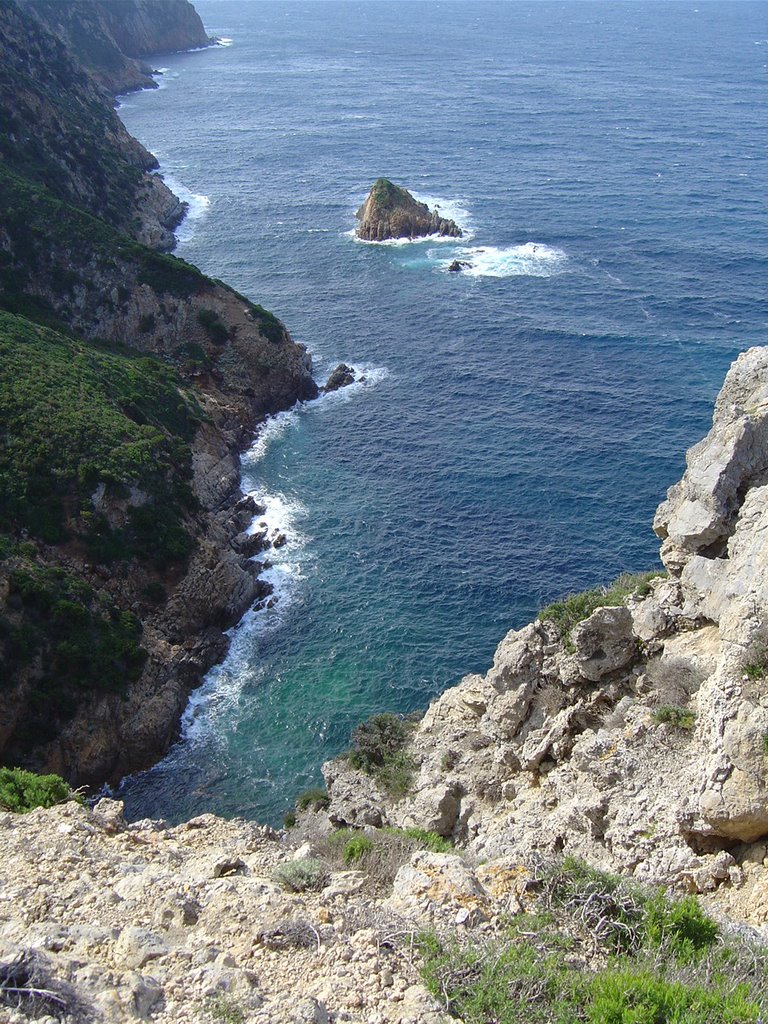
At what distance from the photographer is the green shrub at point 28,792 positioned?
31266 millimetres

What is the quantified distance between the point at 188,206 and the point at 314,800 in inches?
4534

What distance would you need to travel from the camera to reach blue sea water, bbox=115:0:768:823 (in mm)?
57000

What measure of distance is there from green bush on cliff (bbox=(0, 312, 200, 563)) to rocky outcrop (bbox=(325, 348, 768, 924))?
26917mm

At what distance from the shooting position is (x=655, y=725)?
28328mm

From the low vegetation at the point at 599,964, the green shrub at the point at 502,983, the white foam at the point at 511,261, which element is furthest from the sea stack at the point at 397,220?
the green shrub at the point at 502,983

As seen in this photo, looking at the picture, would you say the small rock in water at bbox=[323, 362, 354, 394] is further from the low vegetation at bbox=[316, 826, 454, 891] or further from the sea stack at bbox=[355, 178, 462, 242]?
the low vegetation at bbox=[316, 826, 454, 891]

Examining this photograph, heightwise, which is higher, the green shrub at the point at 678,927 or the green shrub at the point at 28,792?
the green shrub at the point at 678,927

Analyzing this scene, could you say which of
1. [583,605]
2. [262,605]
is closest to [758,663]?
[583,605]

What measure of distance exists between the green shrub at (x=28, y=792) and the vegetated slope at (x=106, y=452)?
15303 millimetres

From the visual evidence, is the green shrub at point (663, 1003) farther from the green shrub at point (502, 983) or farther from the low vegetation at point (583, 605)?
the low vegetation at point (583, 605)

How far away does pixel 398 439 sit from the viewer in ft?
269

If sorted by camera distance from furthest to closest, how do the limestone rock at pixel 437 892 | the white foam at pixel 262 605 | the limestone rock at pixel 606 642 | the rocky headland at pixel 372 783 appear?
the white foam at pixel 262 605 < the limestone rock at pixel 606 642 < the limestone rock at pixel 437 892 < the rocky headland at pixel 372 783

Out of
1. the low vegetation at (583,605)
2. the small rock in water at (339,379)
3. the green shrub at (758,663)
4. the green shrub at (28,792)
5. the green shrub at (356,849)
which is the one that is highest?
the green shrub at (758,663)

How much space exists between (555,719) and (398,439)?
4974 cm
